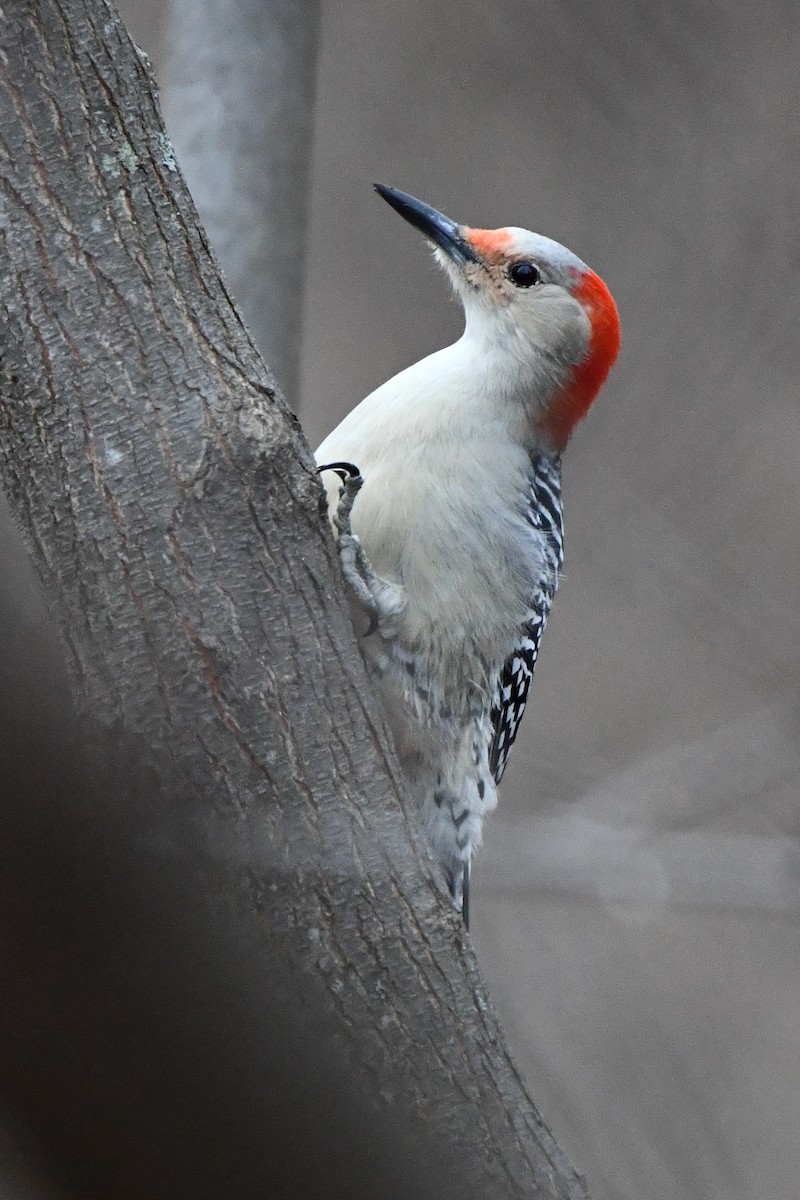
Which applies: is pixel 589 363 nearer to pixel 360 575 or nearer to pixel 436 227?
pixel 436 227

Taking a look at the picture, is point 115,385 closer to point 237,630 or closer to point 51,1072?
point 237,630

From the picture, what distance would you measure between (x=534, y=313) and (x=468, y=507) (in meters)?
0.66

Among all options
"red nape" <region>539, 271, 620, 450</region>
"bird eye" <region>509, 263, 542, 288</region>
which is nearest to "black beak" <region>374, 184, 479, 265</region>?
"bird eye" <region>509, 263, 542, 288</region>

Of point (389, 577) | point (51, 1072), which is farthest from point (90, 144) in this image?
point (51, 1072)

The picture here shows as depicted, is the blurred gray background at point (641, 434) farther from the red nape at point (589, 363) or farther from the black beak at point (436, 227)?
the red nape at point (589, 363)

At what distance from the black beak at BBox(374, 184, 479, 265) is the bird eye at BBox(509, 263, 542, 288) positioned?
10 centimetres

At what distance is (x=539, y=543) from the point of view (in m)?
2.81

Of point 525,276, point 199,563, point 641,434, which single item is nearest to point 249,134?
point 525,276

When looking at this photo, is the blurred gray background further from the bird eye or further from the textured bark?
the textured bark

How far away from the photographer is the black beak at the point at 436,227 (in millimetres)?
3146

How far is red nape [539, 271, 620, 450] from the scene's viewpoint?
3.05 metres

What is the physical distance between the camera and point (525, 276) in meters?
3.13

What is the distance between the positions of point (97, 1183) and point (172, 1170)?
0.05 m

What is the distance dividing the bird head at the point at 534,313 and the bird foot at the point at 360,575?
63cm
